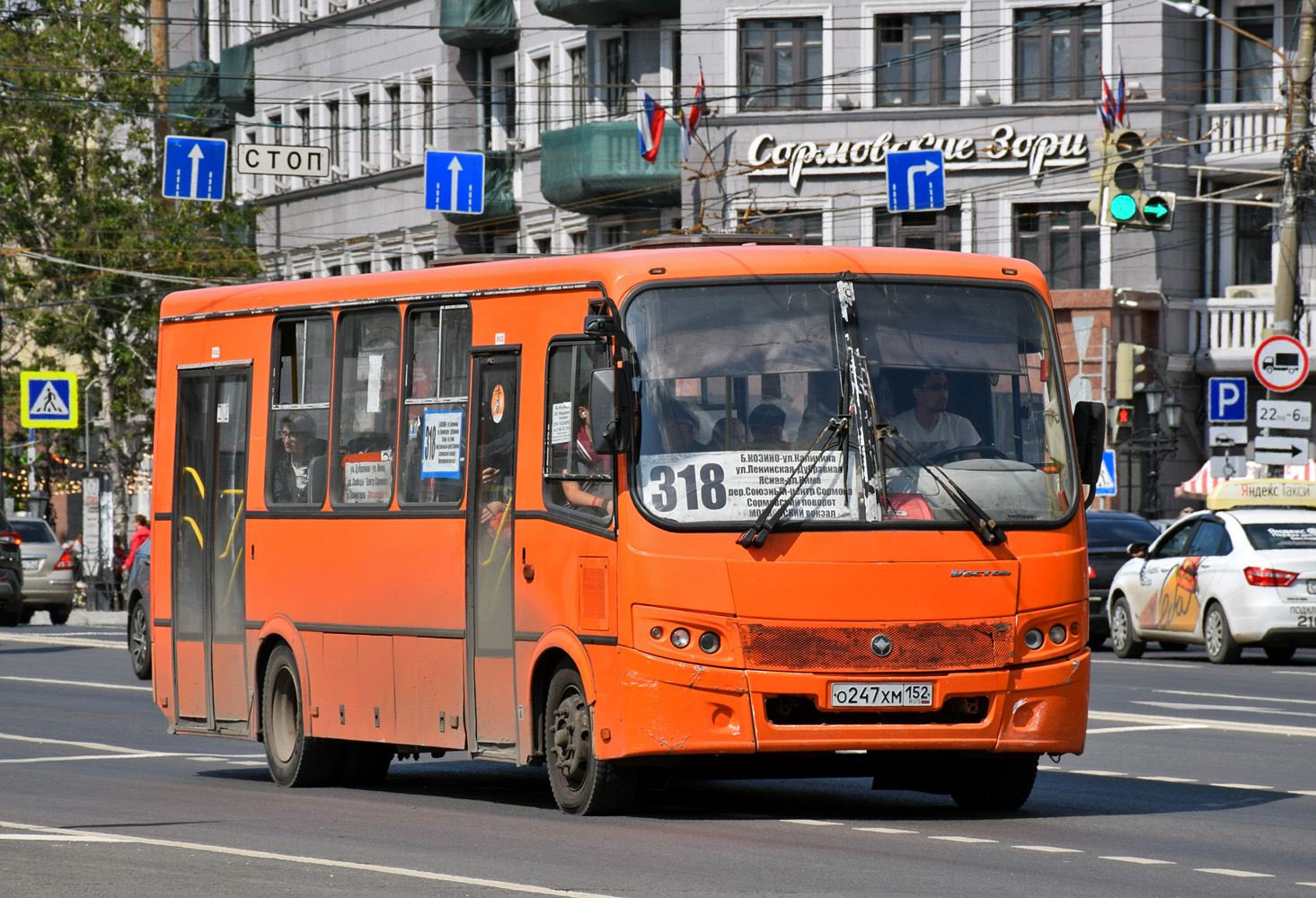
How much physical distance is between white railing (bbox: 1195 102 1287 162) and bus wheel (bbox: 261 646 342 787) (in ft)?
106

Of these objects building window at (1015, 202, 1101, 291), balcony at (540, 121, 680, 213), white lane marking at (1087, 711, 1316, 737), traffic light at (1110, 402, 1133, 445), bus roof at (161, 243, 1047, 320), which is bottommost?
white lane marking at (1087, 711, 1316, 737)

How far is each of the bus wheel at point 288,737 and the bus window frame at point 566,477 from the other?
281 cm

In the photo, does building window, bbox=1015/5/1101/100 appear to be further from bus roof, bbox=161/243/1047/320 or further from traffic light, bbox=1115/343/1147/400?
bus roof, bbox=161/243/1047/320

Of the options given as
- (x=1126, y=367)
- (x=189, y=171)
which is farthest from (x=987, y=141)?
(x=189, y=171)

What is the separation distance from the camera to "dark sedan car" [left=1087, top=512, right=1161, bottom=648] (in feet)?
103

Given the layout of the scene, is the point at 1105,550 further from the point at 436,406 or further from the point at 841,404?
the point at 841,404

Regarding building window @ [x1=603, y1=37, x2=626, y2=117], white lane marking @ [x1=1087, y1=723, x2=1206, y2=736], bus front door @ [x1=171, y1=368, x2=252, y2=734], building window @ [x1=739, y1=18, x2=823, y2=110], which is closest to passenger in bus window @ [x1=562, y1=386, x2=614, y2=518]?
bus front door @ [x1=171, y1=368, x2=252, y2=734]

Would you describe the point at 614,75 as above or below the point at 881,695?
above

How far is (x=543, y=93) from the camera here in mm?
52438

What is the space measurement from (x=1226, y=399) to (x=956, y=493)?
19877 mm

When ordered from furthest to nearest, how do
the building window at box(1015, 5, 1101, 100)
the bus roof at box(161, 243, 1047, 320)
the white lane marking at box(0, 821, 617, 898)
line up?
1. the building window at box(1015, 5, 1101, 100)
2. the bus roof at box(161, 243, 1047, 320)
3. the white lane marking at box(0, 821, 617, 898)

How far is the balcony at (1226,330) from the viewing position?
4556 centimetres

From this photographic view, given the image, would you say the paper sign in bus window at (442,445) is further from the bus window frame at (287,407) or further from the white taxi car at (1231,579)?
the white taxi car at (1231,579)

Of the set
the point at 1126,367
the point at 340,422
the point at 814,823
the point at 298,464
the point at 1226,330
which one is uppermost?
the point at 1226,330
